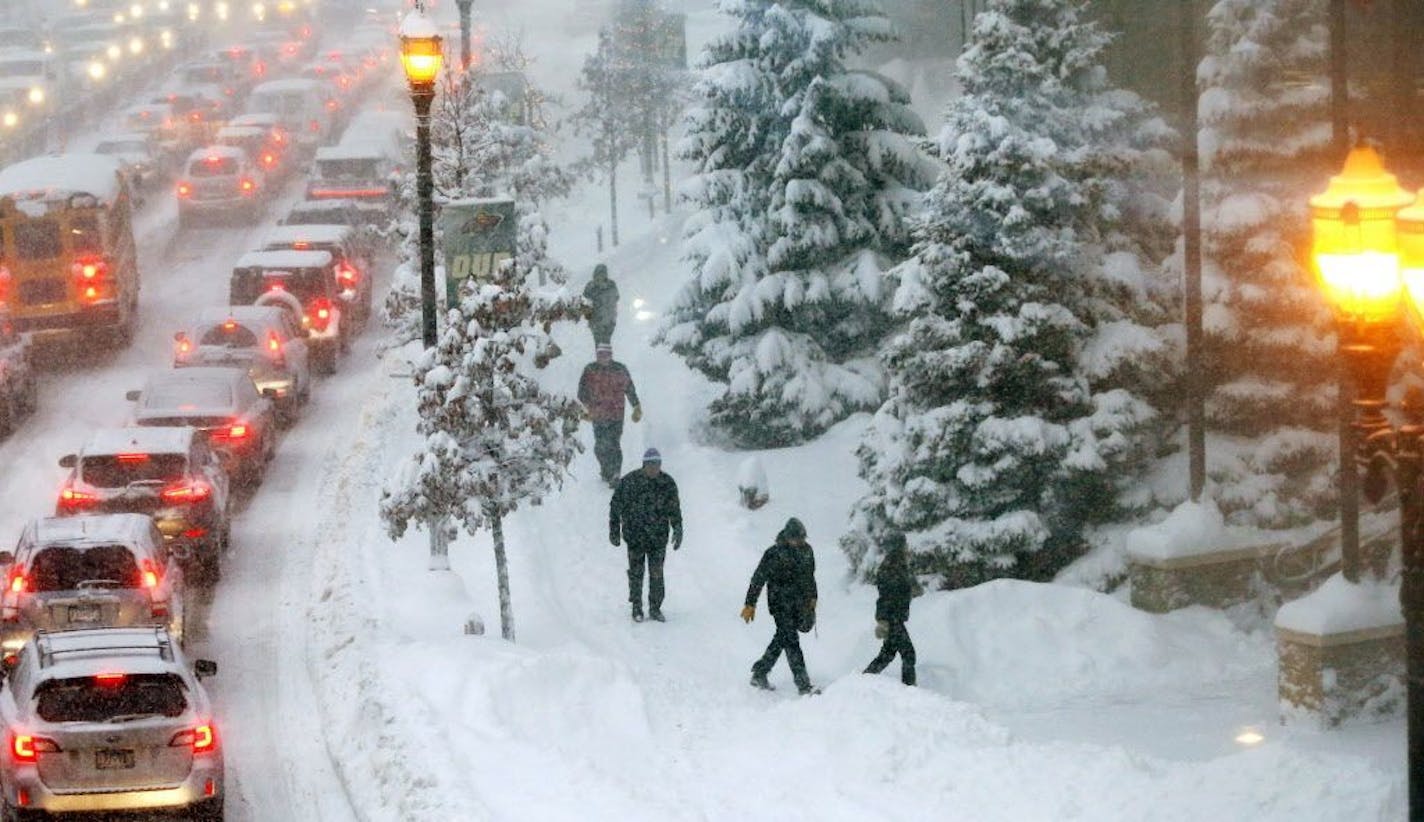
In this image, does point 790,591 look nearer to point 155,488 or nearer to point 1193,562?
point 1193,562

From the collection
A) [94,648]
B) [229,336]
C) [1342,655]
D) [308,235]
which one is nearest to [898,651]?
[1342,655]

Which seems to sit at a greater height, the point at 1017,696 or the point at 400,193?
the point at 400,193

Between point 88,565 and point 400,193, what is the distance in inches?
581

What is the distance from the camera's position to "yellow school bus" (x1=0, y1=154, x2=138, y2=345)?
3603 cm

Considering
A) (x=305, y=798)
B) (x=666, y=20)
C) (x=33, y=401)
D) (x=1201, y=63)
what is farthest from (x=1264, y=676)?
(x=666, y=20)

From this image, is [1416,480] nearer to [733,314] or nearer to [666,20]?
[733,314]

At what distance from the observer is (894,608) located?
61.2ft

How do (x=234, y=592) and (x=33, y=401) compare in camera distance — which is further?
(x=33, y=401)

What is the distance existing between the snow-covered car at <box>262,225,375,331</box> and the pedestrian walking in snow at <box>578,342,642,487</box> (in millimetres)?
11058

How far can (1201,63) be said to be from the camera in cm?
2219

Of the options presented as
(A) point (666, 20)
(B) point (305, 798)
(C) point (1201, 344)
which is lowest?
(B) point (305, 798)

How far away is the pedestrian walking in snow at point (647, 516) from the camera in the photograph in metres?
21.2

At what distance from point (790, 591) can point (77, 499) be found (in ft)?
27.7

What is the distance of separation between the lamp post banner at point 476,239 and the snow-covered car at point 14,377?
13285 mm
